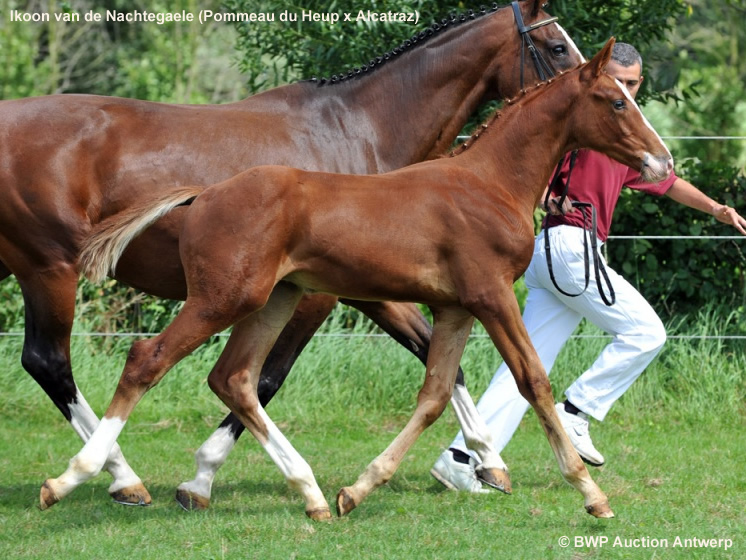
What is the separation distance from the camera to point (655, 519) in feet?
13.8

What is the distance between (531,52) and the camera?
16.2 ft

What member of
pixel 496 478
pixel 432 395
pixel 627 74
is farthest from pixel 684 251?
pixel 432 395

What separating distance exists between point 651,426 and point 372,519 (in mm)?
2883

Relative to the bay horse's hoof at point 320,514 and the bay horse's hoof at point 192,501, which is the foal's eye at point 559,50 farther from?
the bay horse's hoof at point 192,501

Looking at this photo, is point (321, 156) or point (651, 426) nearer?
point (321, 156)

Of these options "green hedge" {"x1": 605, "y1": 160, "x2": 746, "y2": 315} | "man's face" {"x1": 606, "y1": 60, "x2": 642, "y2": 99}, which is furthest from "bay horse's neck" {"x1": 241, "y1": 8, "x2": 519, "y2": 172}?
"green hedge" {"x1": 605, "y1": 160, "x2": 746, "y2": 315}

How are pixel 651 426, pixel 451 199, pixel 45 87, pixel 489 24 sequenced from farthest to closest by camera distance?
pixel 45 87 → pixel 651 426 → pixel 489 24 → pixel 451 199

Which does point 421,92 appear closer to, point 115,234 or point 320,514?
point 115,234

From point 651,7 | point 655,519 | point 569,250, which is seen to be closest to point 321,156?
point 569,250

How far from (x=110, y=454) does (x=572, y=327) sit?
230 centimetres

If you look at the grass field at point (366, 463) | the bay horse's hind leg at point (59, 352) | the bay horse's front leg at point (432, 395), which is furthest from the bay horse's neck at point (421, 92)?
the grass field at point (366, 463)

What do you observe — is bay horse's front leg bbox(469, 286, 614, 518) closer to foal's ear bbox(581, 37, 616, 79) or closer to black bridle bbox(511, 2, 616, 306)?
black bridle bbox(511, 2, 616, 306)

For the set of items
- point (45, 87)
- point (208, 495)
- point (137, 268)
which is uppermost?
point (137, 268)

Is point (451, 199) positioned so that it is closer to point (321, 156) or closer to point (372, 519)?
point (321, 156)
